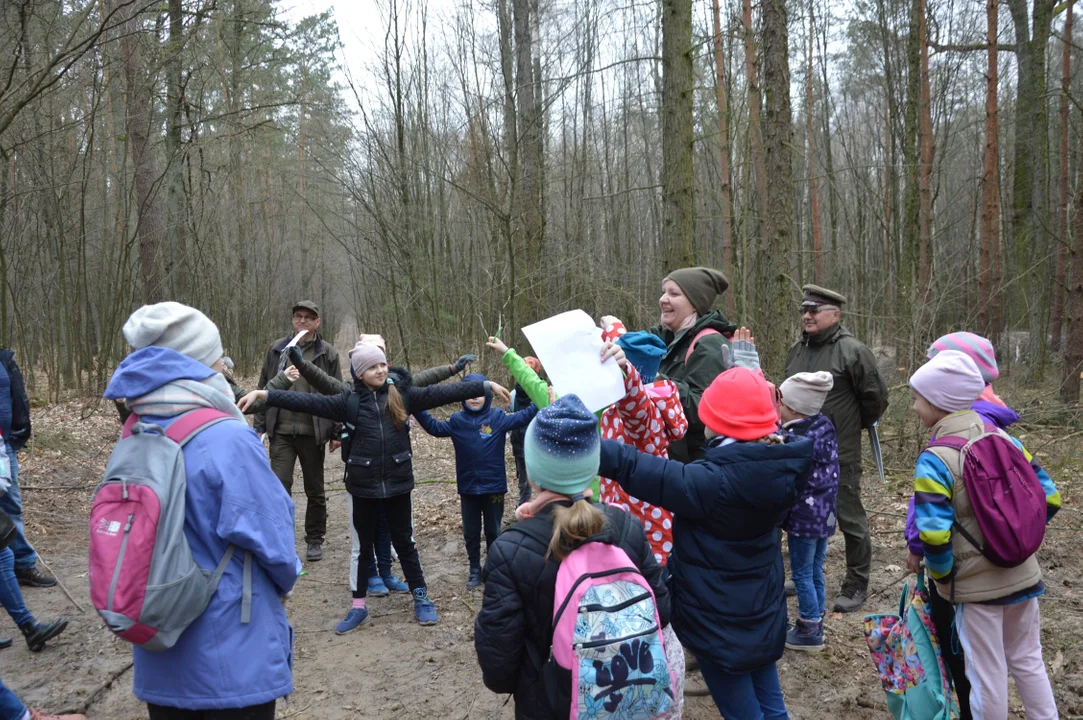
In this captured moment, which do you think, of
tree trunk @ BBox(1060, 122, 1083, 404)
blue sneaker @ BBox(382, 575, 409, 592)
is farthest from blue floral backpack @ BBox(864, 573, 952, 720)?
tree trunk @ BBox(1060, 122, 1083, 404)

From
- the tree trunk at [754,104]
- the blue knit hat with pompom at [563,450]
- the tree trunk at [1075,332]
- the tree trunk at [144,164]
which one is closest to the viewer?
the blue knit hat with pompom at [563,450]

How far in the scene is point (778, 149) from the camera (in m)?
6.68

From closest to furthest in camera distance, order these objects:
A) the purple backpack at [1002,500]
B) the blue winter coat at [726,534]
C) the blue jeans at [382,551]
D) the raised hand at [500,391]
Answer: the blue winter coat at [726,534] → the purple backpack at [1002,500] → the raised hand at [500,391] → the blue jeans at [382,551]

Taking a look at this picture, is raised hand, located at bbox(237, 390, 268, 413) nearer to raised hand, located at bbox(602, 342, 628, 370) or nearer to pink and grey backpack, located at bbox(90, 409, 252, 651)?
pink and grey backpack, located at bbox(90, 409, 252, 651)

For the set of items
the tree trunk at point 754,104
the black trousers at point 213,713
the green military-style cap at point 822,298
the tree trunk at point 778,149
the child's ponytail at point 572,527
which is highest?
the tree trunk at point 754,104

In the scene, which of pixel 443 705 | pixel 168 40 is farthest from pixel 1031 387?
pixel 168 40

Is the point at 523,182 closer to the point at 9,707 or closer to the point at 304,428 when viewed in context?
the point at 304,428

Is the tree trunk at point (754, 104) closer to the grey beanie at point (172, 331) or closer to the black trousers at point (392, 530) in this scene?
the black trousers at point (392, 530)

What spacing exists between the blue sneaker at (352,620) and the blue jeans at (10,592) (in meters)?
1.78

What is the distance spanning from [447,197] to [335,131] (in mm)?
3091

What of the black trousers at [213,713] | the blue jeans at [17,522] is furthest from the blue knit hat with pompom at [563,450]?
the blue jeans at [17,522]

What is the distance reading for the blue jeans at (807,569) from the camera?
153 inches

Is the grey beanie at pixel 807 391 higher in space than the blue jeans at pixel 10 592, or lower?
higher

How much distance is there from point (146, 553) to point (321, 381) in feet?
9.74
